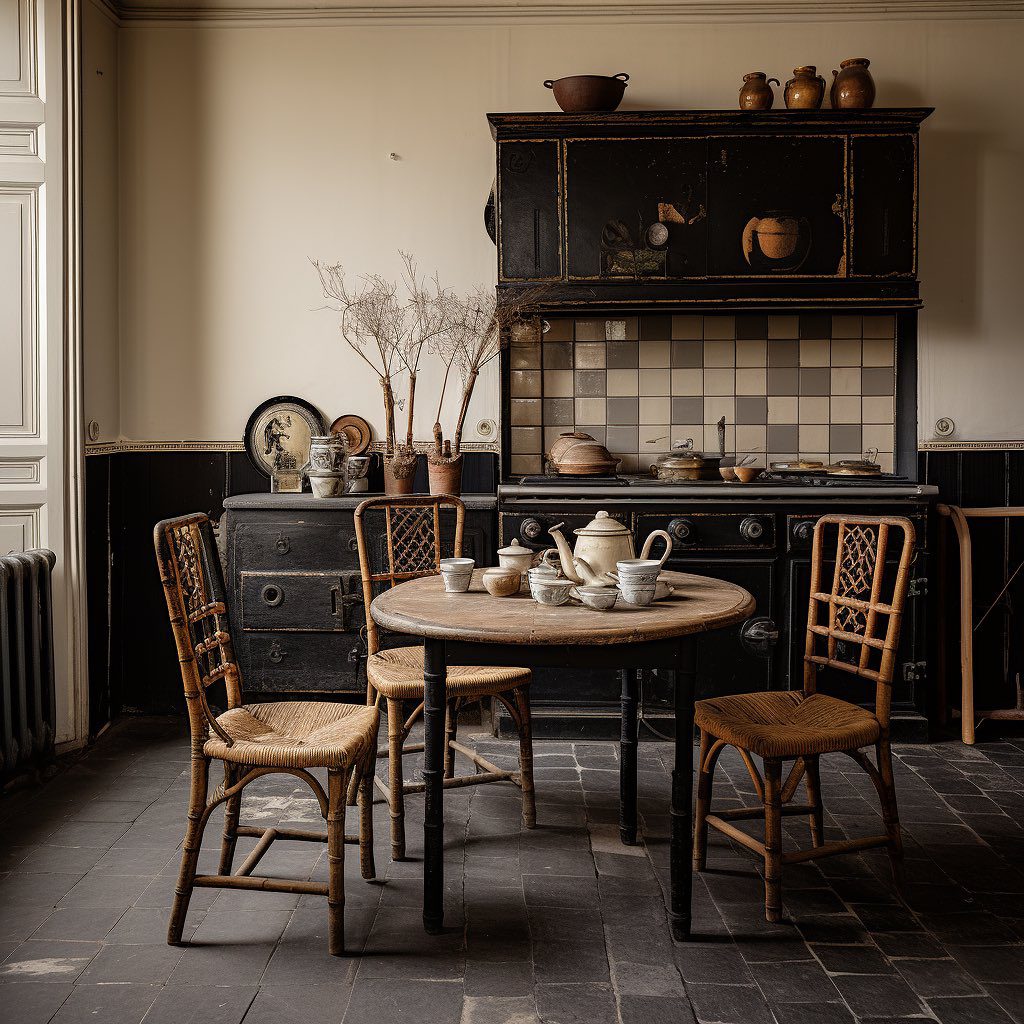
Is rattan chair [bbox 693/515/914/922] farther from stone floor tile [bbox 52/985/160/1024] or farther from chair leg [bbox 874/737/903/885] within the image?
stone floor tile [bbox 52/985/160/1024]

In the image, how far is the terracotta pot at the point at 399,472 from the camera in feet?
15.2

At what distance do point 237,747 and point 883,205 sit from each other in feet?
11.6

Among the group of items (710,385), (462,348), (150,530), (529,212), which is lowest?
(150,530)

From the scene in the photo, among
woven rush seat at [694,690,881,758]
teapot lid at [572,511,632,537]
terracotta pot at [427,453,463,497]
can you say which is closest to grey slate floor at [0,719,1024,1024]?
woven rush seat at [694,690,881,758]

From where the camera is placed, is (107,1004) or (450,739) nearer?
(107,1004)

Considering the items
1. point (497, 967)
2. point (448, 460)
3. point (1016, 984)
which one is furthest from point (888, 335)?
point (497, 967)

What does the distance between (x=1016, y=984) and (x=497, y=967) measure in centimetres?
126

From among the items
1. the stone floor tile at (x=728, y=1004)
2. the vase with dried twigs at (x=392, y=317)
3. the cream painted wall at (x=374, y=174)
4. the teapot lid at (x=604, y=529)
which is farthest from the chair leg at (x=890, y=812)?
the vase with dried twigs at (x=392, y=317)

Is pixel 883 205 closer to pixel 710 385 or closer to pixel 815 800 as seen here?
pixel 710 385

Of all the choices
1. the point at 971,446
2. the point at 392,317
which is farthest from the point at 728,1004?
the point at 392,317

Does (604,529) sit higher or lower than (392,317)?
lower

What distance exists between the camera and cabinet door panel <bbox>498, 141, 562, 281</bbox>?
4492mm

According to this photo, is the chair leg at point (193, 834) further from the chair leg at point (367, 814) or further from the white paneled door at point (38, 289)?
the white paneled door at point (38, 289)

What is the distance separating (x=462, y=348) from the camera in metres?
4.84
